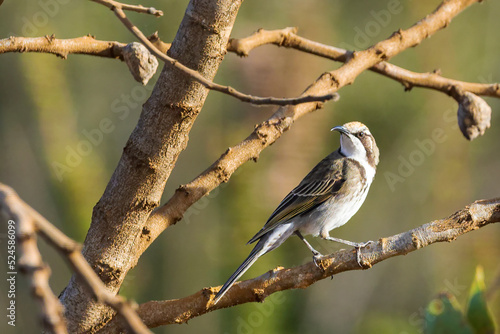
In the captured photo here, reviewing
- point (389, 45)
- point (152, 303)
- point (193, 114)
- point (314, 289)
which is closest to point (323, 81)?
point (389, 45)

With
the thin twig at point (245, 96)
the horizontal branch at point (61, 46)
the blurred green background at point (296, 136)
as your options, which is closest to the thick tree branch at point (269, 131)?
the horizontal branch at point (61, 46)

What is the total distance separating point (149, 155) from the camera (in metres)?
1.68

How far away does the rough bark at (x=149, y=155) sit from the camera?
65.4 inches

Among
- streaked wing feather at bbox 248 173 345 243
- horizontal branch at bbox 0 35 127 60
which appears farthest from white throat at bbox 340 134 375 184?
horizontal branch at bbox 0 35 127 60

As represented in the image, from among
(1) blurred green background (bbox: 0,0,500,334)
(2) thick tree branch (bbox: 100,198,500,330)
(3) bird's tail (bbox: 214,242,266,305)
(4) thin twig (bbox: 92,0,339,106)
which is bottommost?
(2) thick tree branch (bbox: 100,198,500,330)

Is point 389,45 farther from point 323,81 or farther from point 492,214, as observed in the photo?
point 492,214

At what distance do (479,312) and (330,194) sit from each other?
1303 mm

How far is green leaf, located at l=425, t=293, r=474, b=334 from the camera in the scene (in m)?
2.00

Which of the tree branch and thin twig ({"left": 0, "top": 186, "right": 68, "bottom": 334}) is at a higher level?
the tree branch

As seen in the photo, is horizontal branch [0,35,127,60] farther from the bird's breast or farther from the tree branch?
the bird's breast

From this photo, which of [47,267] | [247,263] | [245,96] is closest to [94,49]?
[245,96]

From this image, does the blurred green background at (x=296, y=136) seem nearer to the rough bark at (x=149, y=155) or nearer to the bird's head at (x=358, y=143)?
the bird's head at (x=358, y=143)

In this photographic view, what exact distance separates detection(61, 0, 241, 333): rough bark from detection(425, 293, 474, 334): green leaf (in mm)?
941

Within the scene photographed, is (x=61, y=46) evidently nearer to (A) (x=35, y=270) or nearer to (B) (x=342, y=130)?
(A) (x=35, y=270)
